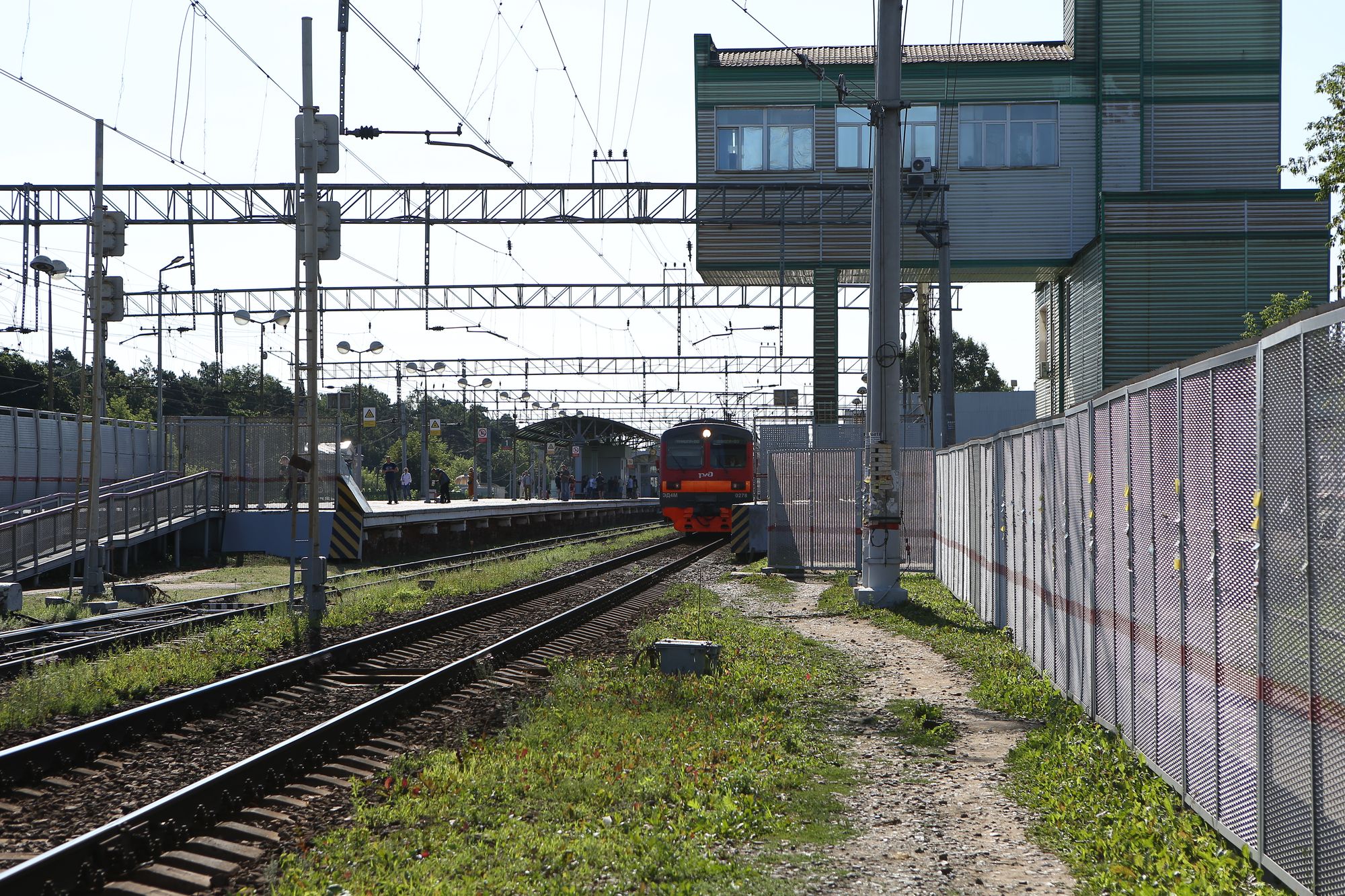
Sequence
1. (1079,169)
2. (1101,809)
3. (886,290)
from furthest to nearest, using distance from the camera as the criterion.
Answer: (1079,169), (886,290), (1101,809)

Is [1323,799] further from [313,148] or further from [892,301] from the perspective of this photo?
[313,148]

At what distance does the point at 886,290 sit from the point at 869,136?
1697 centimetres

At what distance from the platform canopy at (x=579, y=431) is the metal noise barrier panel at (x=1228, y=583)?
53.4 metres

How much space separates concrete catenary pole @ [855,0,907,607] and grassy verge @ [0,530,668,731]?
715 cm

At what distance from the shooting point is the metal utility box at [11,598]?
16.0 metres

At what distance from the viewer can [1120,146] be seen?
31.4 m

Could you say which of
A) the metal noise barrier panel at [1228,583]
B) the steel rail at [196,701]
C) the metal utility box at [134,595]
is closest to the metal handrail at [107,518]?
the metal utility box at [134,595]

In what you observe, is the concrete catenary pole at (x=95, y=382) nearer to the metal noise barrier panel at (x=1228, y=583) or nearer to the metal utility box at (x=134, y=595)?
the metal utility box at (x=134, y=595)

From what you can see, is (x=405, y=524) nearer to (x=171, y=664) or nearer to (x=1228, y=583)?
(x=171, y=664)

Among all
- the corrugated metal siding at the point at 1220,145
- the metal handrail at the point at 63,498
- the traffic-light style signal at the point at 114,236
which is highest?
the corrugated metal siding at the point at 1220,145

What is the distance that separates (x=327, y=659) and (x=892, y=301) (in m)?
8.84

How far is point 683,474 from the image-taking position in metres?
37.3

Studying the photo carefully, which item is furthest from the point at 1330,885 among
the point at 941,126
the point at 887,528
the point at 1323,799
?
the point at 941,126

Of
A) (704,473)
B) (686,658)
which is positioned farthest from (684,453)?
(686,658)
